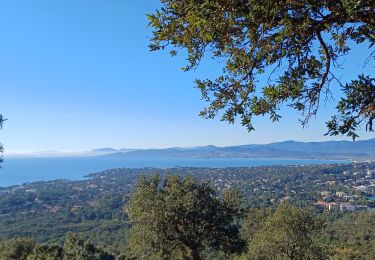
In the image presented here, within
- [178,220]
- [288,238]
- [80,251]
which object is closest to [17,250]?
[80,251]

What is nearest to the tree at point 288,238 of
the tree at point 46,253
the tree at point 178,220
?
the tree at point 178,220

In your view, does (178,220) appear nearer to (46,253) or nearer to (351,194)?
(46,253)

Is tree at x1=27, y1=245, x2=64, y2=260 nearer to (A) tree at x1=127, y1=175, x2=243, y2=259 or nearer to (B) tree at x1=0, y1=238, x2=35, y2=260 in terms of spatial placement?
(B) tree at x1=0, y1=238, x2=35, y2=260

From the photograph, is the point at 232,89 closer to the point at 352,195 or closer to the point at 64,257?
the point at 64,257

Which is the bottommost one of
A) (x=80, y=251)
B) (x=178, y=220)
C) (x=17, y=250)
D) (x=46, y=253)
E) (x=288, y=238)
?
(x=80, y=251)

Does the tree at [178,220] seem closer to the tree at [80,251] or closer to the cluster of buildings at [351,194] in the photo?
the tree at [80,251]

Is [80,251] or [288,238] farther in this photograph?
[80,251]

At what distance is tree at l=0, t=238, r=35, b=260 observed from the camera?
1080 inches

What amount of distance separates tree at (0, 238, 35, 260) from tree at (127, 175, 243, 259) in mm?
18129

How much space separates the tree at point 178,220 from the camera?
12.6 metres

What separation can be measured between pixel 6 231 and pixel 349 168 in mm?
159831

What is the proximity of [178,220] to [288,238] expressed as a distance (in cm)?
626

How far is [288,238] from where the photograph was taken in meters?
16.6

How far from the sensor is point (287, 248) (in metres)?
16.5
